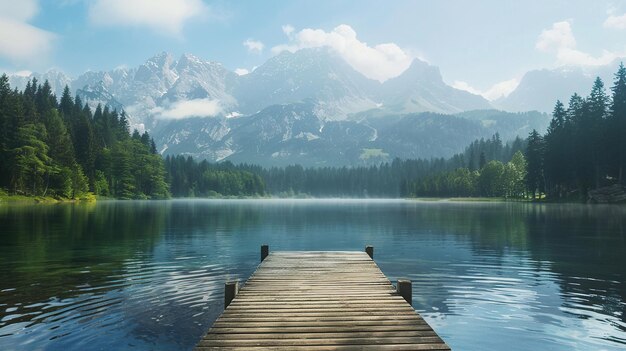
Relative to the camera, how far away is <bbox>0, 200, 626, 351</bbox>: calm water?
1559cm

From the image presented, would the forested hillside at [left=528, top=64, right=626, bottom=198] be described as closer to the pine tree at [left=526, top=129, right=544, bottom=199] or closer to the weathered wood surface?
the pine tree at [left=526, top=129, right=544, bottom=199]

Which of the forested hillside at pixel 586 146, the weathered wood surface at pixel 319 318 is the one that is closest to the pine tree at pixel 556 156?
the forested hillside at pixel 586 146

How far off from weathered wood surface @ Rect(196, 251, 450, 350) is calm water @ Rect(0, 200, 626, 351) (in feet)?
8.93

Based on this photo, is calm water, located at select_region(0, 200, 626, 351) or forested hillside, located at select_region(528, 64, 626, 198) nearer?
calm water, located at select_region(0, 200, 626, 351)

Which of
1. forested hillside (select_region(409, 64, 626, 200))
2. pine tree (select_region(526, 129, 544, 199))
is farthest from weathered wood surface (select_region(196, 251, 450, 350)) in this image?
pine tree (select_region(526, 129, 544, 199))

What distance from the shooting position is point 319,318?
12656mm

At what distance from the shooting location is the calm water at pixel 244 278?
15.6m

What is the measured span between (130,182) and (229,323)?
198 m

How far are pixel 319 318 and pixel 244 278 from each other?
14605mm

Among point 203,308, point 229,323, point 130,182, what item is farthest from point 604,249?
point 130,182

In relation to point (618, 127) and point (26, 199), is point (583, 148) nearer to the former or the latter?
point (618, 127)

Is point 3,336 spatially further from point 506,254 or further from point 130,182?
point 130,182

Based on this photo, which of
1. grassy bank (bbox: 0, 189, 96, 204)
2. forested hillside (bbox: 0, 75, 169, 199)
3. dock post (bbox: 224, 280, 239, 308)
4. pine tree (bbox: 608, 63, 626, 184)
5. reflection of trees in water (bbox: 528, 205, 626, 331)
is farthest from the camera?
forested hillside (bbox: 0, 75, 169, 199)

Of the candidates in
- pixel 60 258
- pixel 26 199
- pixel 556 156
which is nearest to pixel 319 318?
pixel 60 258
